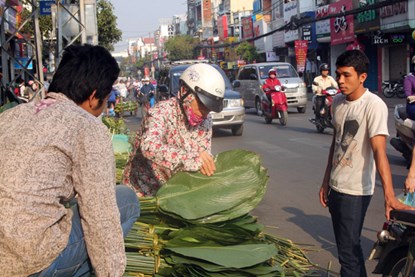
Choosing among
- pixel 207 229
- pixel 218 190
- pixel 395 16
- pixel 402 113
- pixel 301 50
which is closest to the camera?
pixel 207 229

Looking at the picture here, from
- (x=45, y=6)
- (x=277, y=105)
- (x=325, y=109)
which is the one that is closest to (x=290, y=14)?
(x=277, y=105)

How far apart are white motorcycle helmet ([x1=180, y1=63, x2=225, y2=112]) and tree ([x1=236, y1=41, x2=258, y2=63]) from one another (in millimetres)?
47547

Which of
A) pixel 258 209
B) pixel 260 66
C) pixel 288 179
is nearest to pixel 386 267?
pixel 258 209

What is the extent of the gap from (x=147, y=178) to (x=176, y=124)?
1.38ft

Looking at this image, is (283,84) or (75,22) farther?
(283,84)

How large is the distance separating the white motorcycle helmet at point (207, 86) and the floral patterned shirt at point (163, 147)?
0.22m

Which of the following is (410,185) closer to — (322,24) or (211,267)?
(211,267)

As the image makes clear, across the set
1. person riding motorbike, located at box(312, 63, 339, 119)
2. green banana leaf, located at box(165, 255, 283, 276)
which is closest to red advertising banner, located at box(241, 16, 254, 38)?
person riding motorbike, located at box(312, 63, 339, 119)

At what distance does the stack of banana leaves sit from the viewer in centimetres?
301

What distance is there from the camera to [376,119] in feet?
12.0

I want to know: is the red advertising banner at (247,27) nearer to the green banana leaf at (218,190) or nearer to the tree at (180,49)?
the tree at (180,49)

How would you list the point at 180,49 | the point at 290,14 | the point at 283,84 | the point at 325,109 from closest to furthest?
1. the point at 325,109
2. the point at 283,84
3. the point at 290,14
4. the point at 180,49

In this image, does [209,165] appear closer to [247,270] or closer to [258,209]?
[247,270]

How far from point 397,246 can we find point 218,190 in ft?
3.92
